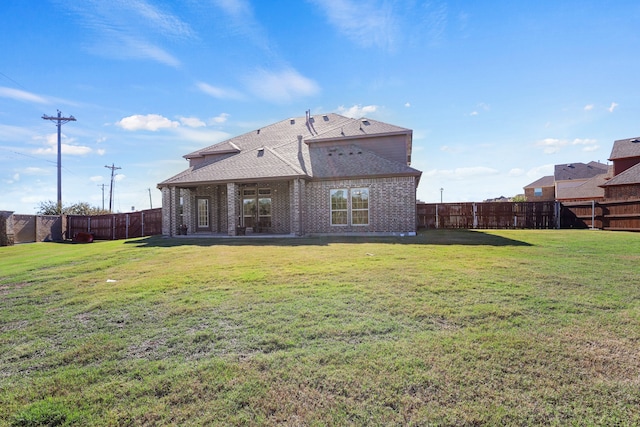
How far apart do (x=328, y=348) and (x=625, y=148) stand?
31366mm

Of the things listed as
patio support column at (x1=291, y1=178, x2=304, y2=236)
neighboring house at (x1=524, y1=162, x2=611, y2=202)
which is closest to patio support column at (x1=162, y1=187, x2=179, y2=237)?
patio support column at (x1=291, y1=178, x2=304, y2=236)

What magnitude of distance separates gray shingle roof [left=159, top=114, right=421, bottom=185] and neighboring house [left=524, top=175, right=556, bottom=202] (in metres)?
40.8

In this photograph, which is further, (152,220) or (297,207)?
(152,220)

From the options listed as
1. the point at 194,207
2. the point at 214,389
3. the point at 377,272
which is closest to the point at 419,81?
the point at 377,272

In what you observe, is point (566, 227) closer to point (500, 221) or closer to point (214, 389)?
point (500, 221)

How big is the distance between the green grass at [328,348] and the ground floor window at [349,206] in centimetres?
933

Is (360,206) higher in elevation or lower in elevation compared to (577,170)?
lower

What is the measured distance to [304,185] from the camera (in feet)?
54.8

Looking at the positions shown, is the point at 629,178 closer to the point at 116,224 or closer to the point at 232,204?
the point at 232,204

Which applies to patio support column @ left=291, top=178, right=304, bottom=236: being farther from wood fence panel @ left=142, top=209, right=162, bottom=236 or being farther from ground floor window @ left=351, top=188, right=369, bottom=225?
wood fence panel @ left=142, top=209, right=162, bottom=236

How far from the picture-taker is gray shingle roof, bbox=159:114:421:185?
16234mm

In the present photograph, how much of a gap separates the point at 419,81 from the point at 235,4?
7364 millimetres

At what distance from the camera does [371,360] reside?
3.39 m

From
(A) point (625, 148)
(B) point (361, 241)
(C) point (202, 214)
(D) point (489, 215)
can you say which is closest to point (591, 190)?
(A) point (625, 148)
